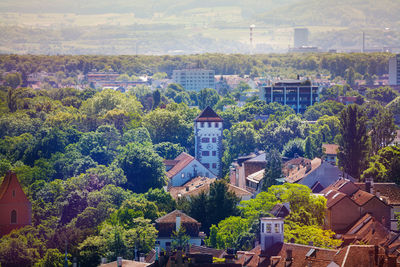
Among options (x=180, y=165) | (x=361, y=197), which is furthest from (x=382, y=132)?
(x=361, y=197)

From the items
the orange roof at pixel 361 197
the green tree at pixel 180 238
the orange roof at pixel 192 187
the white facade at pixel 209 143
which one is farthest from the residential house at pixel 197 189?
the white facade at pixel 209 143

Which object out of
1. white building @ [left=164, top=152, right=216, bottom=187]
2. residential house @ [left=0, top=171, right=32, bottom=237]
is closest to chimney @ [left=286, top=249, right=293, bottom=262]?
residential house @ [left=0, top=171, right=32, bottom=237]

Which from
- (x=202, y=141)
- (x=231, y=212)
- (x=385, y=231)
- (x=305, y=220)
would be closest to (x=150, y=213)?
(x=231, y=212)

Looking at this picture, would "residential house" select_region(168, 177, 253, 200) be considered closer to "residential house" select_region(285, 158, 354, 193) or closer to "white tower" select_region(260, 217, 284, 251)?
"residential house" select_region(285, 158, 354, 193)

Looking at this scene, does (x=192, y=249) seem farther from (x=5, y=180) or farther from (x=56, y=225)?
(x=5, y=180)

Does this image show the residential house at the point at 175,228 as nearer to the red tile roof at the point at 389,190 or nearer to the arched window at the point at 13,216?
the red tile roof at the point at 389,190

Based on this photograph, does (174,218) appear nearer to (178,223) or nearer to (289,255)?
(178,223)
